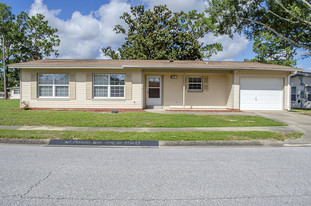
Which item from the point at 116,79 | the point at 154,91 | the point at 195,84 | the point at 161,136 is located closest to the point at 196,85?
the point at 195,84

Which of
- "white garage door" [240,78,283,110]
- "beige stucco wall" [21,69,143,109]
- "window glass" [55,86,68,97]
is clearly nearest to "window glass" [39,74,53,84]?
"beige stucco wall" [21,69,143,109]

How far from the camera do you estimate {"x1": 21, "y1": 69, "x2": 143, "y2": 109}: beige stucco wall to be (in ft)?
46.6

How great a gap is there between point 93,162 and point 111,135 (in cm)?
248

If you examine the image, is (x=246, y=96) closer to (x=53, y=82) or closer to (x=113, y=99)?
(x=113, y=99)

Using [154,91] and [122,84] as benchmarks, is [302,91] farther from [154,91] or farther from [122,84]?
[122,84]

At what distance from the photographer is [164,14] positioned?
2742cm

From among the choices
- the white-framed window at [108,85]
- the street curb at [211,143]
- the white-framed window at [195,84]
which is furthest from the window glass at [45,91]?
the street curb at [211,143]

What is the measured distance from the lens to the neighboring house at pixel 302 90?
1998cm

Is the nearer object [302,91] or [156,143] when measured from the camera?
[156,143]

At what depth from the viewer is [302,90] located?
20453 millimetres

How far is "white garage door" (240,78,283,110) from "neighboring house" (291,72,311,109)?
7.04 meters

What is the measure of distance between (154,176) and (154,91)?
11.9m

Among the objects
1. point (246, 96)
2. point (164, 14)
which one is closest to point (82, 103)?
point (246, 96)

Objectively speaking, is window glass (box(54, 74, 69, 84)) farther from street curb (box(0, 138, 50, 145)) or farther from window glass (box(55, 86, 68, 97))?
street curb (box(0, 138, 50, 145))
